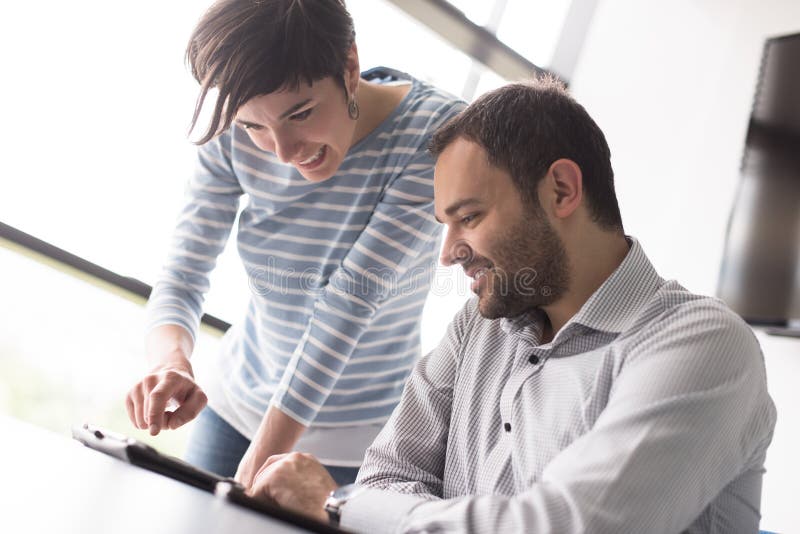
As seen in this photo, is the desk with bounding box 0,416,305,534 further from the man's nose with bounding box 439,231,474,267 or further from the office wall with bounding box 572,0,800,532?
the office wall with bounding box 572,0,800,532

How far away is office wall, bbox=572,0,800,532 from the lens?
249cm

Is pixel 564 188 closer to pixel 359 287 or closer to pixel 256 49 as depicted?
pixel 359 287

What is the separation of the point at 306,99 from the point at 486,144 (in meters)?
0.28

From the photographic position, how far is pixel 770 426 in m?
1.02

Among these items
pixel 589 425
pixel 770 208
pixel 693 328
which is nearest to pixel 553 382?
pixel 589 425

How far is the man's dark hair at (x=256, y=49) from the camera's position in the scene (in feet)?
3.91

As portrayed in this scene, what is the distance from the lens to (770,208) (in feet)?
8.18

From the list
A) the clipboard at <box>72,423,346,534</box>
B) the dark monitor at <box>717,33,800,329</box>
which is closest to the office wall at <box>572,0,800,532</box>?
the dark monitor at <box>717,33,800,329</box>

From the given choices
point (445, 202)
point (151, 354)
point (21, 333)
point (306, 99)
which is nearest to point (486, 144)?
point (445, 202)

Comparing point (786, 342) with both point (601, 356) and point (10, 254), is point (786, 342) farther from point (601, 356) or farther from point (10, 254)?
point (10, 254)

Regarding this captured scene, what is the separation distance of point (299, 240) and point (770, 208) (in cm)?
162

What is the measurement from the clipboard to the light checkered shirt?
0.13 m

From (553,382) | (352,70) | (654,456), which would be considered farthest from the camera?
(352,70)

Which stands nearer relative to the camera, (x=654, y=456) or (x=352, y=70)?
(x=654, y=456)
